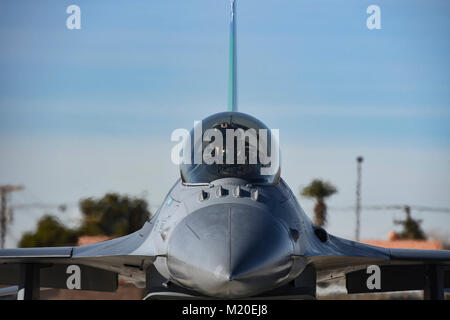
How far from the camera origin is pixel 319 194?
21.2 m

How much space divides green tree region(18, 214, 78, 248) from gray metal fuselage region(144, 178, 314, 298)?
1023 centimetres

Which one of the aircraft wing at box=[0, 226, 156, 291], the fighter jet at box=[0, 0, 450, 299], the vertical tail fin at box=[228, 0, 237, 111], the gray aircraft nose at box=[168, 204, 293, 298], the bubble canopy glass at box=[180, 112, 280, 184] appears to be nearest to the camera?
the gray aircraft nose at box=[168, 204, 293, 298]

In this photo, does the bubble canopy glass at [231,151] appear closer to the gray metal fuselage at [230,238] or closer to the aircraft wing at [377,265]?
the gray metal fuselage at [230,238]

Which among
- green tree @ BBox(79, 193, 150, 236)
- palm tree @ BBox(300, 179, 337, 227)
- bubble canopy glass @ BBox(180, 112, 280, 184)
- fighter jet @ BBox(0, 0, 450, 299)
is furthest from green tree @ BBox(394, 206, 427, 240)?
bubble canopy glass @ BBox(180, 112, 280, 184)

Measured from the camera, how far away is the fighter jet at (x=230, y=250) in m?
7.09

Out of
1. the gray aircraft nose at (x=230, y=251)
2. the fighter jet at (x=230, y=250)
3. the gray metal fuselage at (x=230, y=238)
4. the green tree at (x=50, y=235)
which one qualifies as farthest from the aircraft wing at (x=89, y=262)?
the green tree at (x=50, y=235)

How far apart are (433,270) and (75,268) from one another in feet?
17.1

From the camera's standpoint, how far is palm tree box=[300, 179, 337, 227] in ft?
63.9

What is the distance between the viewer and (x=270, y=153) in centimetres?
897

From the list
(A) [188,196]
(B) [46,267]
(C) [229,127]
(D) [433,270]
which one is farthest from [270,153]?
(B) [46,267]

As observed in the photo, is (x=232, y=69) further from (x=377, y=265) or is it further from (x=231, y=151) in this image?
(x=231, y=151)

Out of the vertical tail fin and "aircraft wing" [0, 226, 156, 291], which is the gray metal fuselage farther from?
the vertical tail fin

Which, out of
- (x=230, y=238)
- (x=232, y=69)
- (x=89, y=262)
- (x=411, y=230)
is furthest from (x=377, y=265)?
(x=411, y=230)

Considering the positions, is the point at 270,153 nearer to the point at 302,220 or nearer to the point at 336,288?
the point at 302,220
